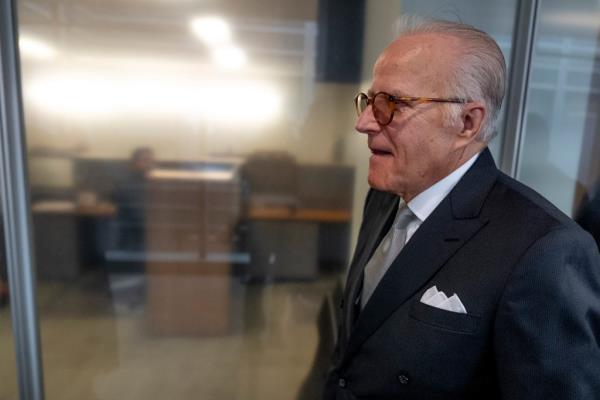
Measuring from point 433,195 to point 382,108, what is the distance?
0.21m

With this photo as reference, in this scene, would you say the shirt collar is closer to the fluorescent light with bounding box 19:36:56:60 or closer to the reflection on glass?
the reflection on glass

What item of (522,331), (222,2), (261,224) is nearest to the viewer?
(522,331)

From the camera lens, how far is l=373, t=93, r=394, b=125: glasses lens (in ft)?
2.80

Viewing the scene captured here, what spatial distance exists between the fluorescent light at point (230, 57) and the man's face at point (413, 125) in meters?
1.07

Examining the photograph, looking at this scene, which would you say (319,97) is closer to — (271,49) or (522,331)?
(271,49)

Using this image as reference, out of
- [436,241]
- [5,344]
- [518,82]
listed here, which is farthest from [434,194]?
[5,344]

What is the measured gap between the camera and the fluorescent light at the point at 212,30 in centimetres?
179

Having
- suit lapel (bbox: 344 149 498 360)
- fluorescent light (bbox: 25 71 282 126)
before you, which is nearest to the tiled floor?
fluorescent light (bbox: 25 71 282 126)

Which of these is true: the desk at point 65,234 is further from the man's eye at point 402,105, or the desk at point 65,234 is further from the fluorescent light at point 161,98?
the man's eye at point 402,105

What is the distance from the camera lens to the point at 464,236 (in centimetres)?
82

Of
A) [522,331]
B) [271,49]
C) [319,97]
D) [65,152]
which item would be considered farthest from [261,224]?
[522,331]

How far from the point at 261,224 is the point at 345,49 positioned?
87 centimetres

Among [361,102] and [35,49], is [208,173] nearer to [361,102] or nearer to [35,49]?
[35,49]

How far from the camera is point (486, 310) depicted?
74 centimetres
